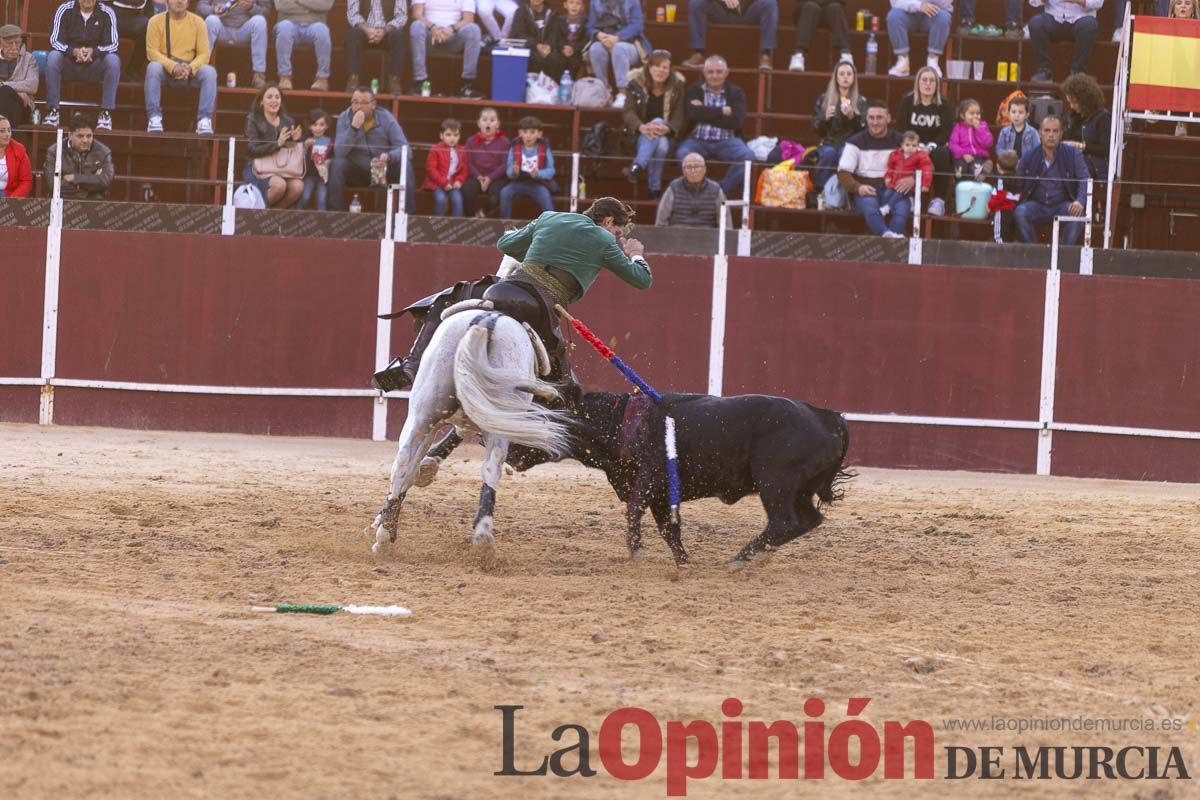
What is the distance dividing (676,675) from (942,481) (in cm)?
778

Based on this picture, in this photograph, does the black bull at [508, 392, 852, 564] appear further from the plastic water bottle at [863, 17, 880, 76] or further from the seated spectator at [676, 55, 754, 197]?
the plastic water bottle at [863, 17, 880, 76]

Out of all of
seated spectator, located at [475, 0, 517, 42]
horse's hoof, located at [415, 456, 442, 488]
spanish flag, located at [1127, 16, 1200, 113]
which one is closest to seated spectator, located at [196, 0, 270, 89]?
seated spectator, located at [475, 0, 517, 42]

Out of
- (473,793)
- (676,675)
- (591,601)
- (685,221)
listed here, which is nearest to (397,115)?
(685,221)

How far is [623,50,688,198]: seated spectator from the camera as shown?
47.8 ft

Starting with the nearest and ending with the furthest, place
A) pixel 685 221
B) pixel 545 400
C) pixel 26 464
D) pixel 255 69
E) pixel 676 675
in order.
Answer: pixel 676 675 → pixel 545 400 → pixel 26 464 → pixel 685 221 → pixel 255 69

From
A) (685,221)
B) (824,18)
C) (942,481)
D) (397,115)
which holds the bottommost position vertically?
(942,481)

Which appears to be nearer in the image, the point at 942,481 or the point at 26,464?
the point at 26,464

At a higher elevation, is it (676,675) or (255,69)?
(255,69)

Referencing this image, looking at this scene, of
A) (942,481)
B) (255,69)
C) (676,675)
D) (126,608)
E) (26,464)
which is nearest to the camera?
(676,675)

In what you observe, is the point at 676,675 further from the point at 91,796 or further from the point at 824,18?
the point at 824,18

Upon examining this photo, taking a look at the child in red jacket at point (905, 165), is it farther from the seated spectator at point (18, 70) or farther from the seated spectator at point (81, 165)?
the seated spectator at point (18, 70)

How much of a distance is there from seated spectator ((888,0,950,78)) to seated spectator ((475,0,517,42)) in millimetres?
3902

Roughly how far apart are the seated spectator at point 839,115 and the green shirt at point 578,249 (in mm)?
6851

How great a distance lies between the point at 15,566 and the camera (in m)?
6.80
